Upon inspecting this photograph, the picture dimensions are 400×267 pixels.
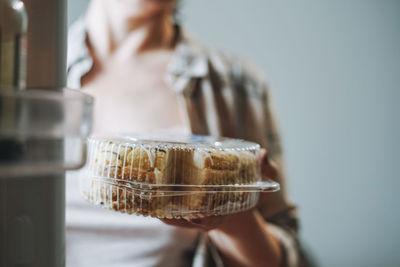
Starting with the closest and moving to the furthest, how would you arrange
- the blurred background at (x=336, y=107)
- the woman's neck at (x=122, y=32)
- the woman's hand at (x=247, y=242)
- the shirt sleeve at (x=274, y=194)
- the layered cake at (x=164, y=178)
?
the layered cake at (x=164, y=178), the woman's hand at (x=247, y=242), the shirt sleeve at (x=274, y=194), the woman's neck at (x=122, y=32), the blurred background at (x=336, y=107)

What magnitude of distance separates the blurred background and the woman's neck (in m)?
0.19

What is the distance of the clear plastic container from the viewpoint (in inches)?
10.0

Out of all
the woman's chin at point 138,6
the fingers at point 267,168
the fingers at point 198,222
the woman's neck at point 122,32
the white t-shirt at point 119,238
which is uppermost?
the woman's chin at point 138,6

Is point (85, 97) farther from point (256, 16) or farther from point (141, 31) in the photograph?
point (256, 16)

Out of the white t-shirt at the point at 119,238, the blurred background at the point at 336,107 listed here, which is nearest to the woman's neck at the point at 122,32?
the blurred background at the point at 336,107

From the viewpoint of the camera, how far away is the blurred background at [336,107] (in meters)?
0.92

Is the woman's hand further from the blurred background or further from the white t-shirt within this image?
the blurred background

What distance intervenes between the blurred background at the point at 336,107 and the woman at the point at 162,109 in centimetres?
16

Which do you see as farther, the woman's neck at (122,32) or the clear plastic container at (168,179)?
the woman's neck at (122,32)

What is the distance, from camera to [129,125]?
0.66 metres

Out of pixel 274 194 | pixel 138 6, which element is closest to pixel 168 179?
pixel 274 194

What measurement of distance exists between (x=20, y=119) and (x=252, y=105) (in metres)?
0.67

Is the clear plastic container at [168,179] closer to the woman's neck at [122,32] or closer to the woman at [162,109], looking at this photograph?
the woman at [162,109]

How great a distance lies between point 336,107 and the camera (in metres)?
0.94
